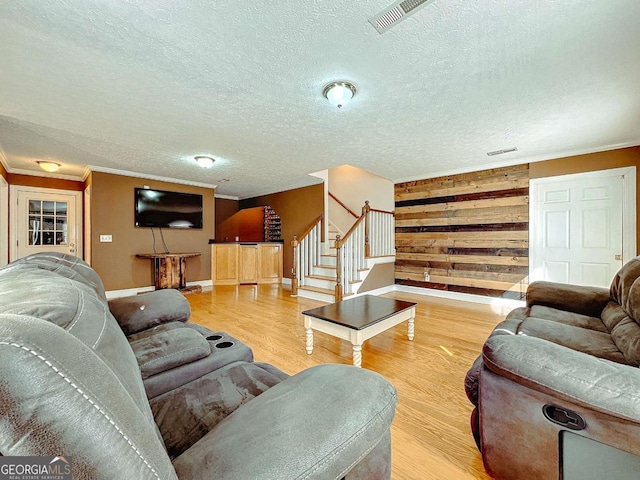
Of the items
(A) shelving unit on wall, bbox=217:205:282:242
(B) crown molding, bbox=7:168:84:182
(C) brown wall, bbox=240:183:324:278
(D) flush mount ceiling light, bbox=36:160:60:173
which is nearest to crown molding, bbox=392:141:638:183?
(C) brown wall, bbox=240:183:324:278

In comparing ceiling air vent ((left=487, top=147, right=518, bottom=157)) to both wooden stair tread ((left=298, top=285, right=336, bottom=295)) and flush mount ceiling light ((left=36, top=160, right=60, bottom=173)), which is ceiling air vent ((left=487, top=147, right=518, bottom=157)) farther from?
flush mount ceiling light ((left=36, top=160, right=60, bottom=173))

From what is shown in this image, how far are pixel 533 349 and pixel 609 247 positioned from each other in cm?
413

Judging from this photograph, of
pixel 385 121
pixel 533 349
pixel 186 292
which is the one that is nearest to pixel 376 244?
pixel 385 121

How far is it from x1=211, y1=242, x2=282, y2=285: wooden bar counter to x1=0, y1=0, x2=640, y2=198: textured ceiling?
292 cm

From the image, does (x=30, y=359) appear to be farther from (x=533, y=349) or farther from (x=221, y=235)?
(x=221, y=235)

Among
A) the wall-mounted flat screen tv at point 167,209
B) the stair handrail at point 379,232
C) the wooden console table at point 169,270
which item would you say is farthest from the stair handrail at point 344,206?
the wooden console table at point 169,270

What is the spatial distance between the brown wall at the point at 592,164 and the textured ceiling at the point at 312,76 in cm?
14

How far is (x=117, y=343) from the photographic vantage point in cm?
81

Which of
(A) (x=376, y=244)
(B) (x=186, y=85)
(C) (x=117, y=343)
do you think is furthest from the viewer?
(A) (x=376, y=244)

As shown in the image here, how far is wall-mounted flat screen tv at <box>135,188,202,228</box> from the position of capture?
5.36 meters

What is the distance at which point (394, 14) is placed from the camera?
1.56 metres

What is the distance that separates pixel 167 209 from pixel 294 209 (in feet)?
8.93

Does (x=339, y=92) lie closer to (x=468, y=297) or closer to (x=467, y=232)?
(x=467, y=232)

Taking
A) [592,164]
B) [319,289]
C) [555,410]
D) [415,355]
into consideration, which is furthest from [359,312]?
[592,164]
